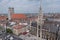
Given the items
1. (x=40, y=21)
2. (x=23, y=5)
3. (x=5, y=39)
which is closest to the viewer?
(x=40, y=21)

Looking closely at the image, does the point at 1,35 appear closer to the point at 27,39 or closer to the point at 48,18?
the point at 27,39

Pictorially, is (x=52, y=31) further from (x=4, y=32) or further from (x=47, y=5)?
(x=4, y=32)

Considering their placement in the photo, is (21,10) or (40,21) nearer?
(40,21)

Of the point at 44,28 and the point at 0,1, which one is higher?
the point at 0,1

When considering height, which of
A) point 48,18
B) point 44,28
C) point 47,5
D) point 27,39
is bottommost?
point 27,39

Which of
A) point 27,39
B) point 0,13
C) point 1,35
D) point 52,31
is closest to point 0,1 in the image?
point 0,13

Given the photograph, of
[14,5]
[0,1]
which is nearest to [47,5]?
[14,5]

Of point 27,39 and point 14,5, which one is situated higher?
point 14,5

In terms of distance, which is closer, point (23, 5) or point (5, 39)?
point (5, 39)

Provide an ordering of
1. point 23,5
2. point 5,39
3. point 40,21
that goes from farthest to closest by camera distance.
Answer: point 23,5
point 5,39
point 40,21
